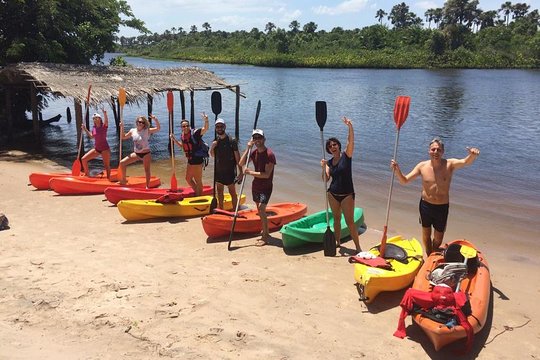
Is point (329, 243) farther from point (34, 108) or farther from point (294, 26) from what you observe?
point (294, 26)

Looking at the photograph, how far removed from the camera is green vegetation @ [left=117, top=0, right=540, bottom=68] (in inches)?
2507

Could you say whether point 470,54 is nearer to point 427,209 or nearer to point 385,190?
point 385,190

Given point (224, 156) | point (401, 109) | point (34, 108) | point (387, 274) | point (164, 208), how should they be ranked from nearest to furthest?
point (387, 274) → point (401, 109) → point (224, 156) → point (164, 208) → point (34, 108)

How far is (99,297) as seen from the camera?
17.5ft

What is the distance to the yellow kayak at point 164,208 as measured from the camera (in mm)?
8258

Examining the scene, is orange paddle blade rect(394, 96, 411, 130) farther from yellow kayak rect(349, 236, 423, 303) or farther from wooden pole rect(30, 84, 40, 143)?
wooden pole rect(30, 84, 40, 143)

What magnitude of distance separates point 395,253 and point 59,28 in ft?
48.0

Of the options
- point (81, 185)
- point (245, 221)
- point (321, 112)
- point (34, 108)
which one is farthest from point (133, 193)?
point (34, 108)

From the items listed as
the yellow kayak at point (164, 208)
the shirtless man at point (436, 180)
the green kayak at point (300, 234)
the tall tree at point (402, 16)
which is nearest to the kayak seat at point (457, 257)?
the shirtless man at point (436, 180)

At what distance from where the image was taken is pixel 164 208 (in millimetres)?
8453

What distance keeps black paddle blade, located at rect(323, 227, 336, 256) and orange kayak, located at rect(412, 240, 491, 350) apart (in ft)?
4.70

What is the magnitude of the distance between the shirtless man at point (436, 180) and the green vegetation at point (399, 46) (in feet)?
197

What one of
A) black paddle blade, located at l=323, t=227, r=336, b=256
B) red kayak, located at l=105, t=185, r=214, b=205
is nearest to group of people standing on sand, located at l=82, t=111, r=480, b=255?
black paddle blade, located at l=323, t=227, r=336, b=256

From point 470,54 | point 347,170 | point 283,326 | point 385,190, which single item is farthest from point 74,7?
point 470,54
